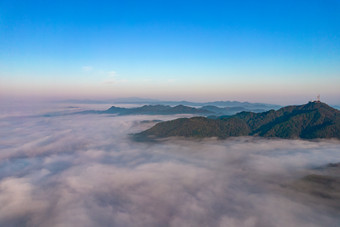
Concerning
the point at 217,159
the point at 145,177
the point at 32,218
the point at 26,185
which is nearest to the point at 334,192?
the point at 217,159

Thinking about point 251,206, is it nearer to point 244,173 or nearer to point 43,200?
point 244,173

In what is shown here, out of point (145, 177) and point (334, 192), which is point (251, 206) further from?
point (145, 177)

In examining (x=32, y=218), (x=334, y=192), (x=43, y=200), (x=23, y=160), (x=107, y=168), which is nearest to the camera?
(x=32, y=218)

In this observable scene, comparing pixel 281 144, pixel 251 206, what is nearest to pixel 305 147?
pixel 281 144

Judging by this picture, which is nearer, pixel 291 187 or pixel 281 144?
pixel 291 187

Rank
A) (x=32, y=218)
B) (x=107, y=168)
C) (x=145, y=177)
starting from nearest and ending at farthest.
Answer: (x=32, y=218) → (x=145, y=177) → (x=107, y=168)

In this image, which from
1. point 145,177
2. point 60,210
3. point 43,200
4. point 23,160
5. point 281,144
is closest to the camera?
point 60,210

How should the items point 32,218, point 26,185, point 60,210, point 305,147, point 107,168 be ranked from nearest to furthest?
point 32,218 < point 60,210 < point 26,185 < point 107,168 < point 305,147

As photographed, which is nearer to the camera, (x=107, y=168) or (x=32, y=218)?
(x=32, y=218)
